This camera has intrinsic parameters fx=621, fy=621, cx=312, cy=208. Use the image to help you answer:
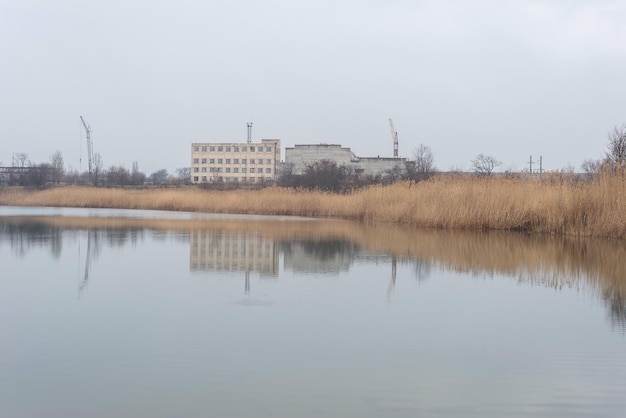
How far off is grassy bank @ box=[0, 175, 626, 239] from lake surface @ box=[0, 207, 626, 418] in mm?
3189

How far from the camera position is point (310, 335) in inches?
178

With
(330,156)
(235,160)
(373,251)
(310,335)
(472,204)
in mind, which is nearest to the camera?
(310,335)

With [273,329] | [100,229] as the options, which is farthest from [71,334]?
[100,229]

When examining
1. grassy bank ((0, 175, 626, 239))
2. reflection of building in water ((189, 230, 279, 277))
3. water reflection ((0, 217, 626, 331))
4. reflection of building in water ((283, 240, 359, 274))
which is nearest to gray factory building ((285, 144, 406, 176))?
grassy bank ((0, 175, 626, 239))

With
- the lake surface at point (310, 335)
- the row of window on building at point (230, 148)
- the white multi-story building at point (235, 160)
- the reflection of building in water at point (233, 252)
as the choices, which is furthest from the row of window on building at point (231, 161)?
the lake surface at point (310, 335)

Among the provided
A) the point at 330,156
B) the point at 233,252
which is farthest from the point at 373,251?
the point at 330,156

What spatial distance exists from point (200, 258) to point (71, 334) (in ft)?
15.0

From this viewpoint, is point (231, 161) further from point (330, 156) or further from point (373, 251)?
point (373, 251)

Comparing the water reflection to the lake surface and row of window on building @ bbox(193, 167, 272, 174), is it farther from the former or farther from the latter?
row of window on building @ bbox(193, 167, 272, 174)

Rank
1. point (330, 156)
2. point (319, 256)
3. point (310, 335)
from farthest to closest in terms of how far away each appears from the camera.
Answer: point (330, 156) < point (319, 256) < point (310, 335)

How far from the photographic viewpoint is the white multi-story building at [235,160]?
3135 inches

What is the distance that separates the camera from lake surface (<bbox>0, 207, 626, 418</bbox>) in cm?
317

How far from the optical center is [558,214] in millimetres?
13297

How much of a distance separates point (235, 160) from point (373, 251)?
2810 inches
